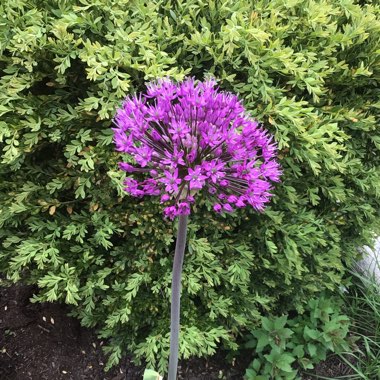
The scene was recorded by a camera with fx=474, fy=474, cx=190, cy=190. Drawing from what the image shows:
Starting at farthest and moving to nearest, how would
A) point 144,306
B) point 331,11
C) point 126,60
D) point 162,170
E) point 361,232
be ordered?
point 361,232 → point 144,306 → point 331,11 → point 126,60 → point 162,170

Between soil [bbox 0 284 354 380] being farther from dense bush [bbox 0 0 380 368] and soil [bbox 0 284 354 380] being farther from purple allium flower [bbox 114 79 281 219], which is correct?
purple allium flower [bbox 114 79 281 219]

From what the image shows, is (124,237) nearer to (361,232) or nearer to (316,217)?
(316,217)

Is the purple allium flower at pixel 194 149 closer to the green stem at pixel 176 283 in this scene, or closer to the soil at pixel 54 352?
the green stem at pixel 176 283

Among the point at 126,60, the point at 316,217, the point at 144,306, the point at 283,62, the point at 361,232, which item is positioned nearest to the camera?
the point at 126,60

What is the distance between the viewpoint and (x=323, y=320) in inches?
115

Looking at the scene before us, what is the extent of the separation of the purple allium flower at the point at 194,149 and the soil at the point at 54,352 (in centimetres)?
187

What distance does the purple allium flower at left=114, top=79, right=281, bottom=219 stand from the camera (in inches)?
50.6

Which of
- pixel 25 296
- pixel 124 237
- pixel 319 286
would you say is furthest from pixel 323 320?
pixel 25 296

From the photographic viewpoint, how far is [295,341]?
9.69 ft

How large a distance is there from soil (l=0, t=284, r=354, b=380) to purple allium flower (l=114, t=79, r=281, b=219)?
6.13 ft

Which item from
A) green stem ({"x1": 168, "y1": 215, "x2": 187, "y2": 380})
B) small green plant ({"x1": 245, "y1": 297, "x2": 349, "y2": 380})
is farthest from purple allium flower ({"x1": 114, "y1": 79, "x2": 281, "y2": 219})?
small green plant ({"x1": 245, "y1": 297, "x2": 349, "y2": 380})

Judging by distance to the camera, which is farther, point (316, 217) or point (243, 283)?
point (316, 217)

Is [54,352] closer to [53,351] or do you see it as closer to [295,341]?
[53,351]

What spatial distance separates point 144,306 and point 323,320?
1.14 m
